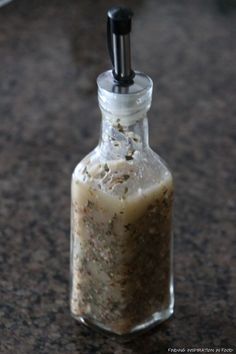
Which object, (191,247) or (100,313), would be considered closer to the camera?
(100,313)

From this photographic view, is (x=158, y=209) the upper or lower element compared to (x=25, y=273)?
upper

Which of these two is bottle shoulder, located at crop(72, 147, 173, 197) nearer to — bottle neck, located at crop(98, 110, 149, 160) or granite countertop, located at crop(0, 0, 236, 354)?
bottle neck, located at crop(98, 110, 149, 160)

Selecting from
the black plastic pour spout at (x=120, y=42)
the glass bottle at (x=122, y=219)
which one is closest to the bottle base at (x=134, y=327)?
the glass bottle at (x=122, y=219)

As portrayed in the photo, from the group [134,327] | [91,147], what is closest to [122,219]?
[134,327]

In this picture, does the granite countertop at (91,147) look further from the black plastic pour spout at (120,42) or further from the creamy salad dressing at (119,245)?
the black plastic pour spout at (120,42)

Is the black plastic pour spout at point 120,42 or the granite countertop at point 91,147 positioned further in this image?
A: the granite countertop at point 91,147

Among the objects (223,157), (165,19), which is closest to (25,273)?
(223,157)

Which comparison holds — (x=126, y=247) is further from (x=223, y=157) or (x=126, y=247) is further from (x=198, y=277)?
(x=223, y=157)

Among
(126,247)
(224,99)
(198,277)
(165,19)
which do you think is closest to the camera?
(126,247)
